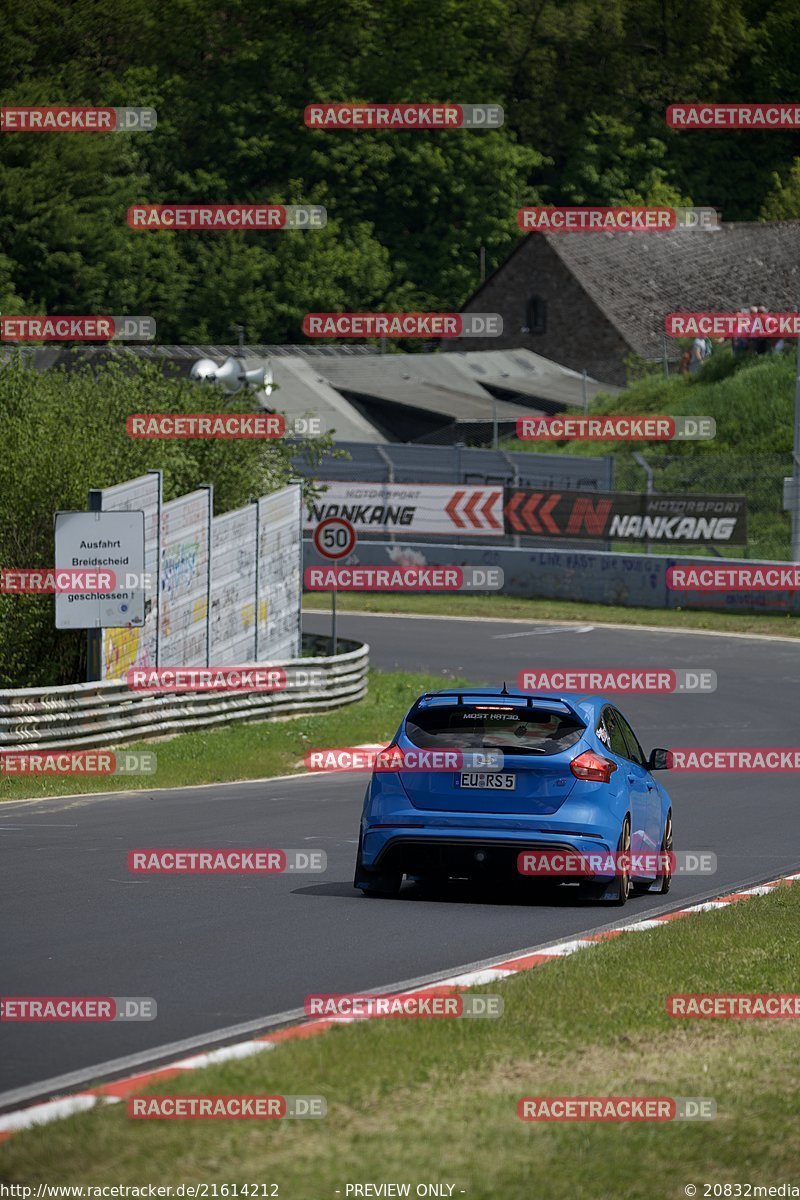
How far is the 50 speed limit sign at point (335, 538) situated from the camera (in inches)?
1084

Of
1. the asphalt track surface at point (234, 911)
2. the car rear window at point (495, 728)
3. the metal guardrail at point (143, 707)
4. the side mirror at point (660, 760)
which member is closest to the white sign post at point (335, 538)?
the metal guardrail at point (143, 707)

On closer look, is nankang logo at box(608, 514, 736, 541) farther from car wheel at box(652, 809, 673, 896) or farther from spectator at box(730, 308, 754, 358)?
car wheel at box(652, 809, 673, 896)

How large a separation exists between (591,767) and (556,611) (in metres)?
28.3

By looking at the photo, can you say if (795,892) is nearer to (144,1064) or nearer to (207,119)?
(144,1064)

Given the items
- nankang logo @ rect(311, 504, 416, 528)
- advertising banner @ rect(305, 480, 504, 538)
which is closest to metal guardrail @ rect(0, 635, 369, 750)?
advertising banner @ rect(305, 480, 504, 538)

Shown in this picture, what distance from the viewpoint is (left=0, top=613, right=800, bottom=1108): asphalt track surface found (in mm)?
8977

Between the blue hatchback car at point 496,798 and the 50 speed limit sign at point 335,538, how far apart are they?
48.4 ft

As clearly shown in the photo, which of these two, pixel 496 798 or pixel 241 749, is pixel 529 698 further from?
pixel 241 749

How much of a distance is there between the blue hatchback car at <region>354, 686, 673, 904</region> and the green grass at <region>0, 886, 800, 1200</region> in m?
2.79

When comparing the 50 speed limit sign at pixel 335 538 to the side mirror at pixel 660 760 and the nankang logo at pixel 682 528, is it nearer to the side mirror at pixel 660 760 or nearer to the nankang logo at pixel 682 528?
the side mirror at pixel 660 760

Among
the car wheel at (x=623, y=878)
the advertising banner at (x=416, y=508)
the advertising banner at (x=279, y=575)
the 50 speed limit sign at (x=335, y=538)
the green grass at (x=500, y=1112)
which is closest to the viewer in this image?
the green grass at (x=500, y=1112)

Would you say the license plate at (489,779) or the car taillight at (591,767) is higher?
the car taillight at (591,767)

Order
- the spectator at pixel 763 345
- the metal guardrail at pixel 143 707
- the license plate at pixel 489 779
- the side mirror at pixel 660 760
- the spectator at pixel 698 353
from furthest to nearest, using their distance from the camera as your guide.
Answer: the spectator at pixel 698 353
the spectator at pixel 763 345
the metal guardrail at pixel 143 707
the side mirror at pixel 660 760
the license plate at pixel 489 779

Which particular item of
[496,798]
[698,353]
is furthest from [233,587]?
[698,353]
